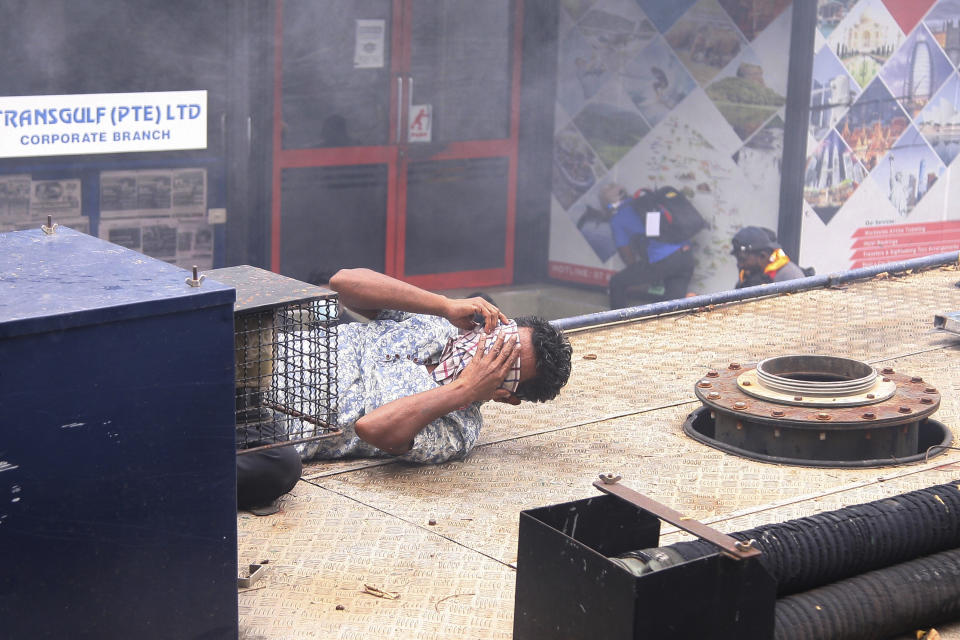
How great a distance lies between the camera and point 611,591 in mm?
2312

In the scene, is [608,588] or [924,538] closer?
[608,588]

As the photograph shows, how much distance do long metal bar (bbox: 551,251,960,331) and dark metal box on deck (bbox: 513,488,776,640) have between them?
233cm

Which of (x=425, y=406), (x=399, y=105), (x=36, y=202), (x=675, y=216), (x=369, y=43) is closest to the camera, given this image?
(x=425, y=406)

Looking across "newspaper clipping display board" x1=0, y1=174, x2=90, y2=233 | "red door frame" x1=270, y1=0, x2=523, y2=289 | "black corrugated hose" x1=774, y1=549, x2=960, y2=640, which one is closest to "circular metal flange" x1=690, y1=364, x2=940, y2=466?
"black corrugated hose" x1=774, y1=549, x2=960, y2=640

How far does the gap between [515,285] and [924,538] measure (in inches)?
267

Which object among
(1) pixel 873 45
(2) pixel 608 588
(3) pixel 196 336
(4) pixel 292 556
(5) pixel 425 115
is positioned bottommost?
(4) pixel 292 556

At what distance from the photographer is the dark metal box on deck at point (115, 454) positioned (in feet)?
7.12

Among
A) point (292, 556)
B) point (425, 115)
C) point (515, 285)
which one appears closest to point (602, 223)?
point (515, 285)

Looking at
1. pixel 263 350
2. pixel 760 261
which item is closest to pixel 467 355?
pixel 263 350

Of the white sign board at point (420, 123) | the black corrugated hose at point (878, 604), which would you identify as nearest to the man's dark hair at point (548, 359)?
the black corrugated hose at point (878, 604)

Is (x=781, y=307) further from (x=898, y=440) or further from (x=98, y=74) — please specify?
(x=98, y=74)

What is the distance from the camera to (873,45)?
29.1 feet

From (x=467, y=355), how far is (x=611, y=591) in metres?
1.54

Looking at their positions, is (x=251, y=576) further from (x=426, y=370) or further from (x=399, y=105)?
(x=399, y=105)
